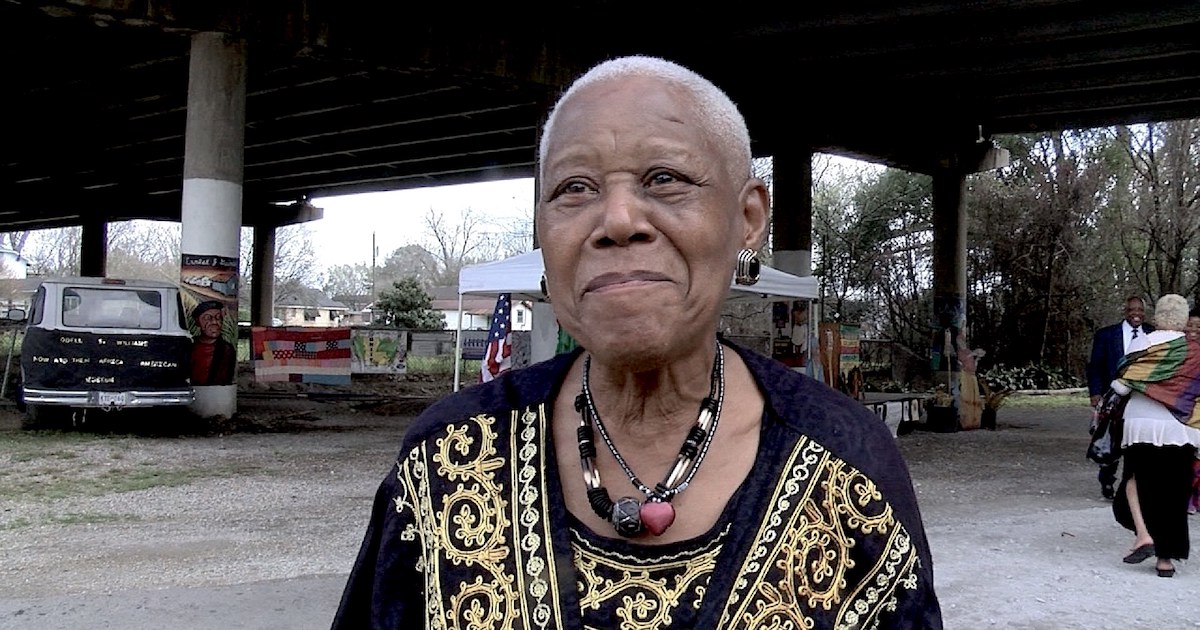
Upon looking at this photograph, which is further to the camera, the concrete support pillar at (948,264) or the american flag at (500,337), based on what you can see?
the concrete support pillar at (948,264)

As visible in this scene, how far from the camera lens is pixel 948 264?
22703mm

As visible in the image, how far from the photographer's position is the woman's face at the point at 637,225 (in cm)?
155

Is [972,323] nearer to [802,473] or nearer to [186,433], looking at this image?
[186,433]

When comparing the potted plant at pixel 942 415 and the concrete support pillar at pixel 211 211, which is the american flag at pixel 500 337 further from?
the potted plant at pixel 942 415

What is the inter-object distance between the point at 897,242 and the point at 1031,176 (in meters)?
4.11

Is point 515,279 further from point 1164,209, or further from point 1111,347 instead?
point 1164,209

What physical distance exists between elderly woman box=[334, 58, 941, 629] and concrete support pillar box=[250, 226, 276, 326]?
3672 centimetres

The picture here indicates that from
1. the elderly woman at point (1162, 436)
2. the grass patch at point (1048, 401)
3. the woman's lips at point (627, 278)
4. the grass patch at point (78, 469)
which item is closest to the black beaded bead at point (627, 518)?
the woman's lips at point (627, 278)

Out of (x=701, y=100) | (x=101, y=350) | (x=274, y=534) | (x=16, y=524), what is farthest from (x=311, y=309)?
(x=701, y=100)

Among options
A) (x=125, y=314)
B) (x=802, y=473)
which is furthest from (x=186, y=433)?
(x=802, y=473)

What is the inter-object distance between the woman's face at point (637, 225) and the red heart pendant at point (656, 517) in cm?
22

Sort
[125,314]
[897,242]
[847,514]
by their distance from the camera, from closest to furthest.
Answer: [847,514] < [125,314] < [897,242]

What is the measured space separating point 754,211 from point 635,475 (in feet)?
1.67

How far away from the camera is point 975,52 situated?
16766mm
